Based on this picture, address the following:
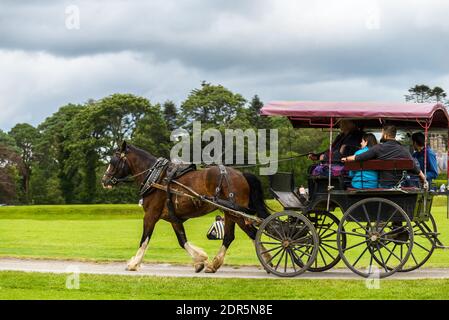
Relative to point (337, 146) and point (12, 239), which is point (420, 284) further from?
point (12, 239)

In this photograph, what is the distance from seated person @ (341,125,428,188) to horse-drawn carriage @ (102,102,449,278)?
0.11m

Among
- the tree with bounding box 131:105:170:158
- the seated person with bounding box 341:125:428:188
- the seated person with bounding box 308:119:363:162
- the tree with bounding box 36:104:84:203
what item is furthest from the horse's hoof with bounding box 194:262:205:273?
the tree with bounding box 36:104:84:203

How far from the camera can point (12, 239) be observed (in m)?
29.9

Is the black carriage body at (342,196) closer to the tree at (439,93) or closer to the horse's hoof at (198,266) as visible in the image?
the horse's hoof at (198,266)

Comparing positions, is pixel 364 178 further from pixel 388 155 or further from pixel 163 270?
pixel 163 270

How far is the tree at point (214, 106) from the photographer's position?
89625 millimetres

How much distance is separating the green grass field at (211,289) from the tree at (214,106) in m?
74.9

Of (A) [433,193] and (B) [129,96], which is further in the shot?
(B) [129,96]

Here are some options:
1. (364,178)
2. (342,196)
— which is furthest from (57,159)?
(364,178)

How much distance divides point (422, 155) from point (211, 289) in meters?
5.18

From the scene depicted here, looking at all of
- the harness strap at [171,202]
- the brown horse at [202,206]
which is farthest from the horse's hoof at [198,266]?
the harness strap at [171,202]

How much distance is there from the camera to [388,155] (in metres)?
14.4

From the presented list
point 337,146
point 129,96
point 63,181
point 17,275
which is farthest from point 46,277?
point 63,181
